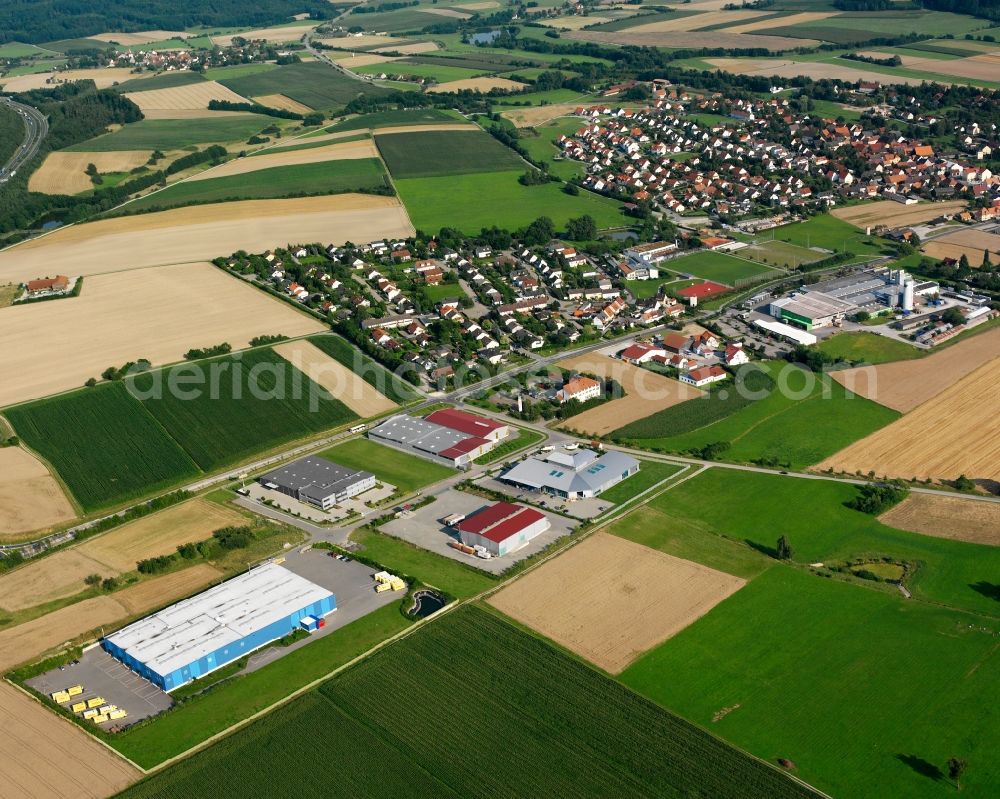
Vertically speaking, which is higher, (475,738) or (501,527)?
(501,527)

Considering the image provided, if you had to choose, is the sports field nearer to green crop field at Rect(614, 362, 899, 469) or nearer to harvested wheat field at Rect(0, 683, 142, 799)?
harvested wheat field at Rect(0, 683, 142, 799)

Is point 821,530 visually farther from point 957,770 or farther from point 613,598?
point 957,770

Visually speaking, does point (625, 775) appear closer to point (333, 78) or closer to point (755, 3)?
point (333, 78)

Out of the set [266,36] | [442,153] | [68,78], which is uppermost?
[266,36]

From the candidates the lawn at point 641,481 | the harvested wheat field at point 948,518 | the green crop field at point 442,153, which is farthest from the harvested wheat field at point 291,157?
the harvested wheat field at point 948,518

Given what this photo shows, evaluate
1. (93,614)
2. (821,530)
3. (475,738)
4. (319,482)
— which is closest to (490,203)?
(319,482)

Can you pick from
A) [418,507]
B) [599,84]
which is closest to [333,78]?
[599,84]

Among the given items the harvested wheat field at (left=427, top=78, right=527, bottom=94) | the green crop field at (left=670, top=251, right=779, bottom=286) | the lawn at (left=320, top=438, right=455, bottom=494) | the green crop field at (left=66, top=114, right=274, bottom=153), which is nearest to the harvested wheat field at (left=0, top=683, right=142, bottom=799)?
the lawn at (left=320, top=438, right=455, bottom=494)

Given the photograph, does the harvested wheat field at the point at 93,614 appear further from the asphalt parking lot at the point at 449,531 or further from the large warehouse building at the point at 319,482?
the asphalt parking lot at the point at 449,531
